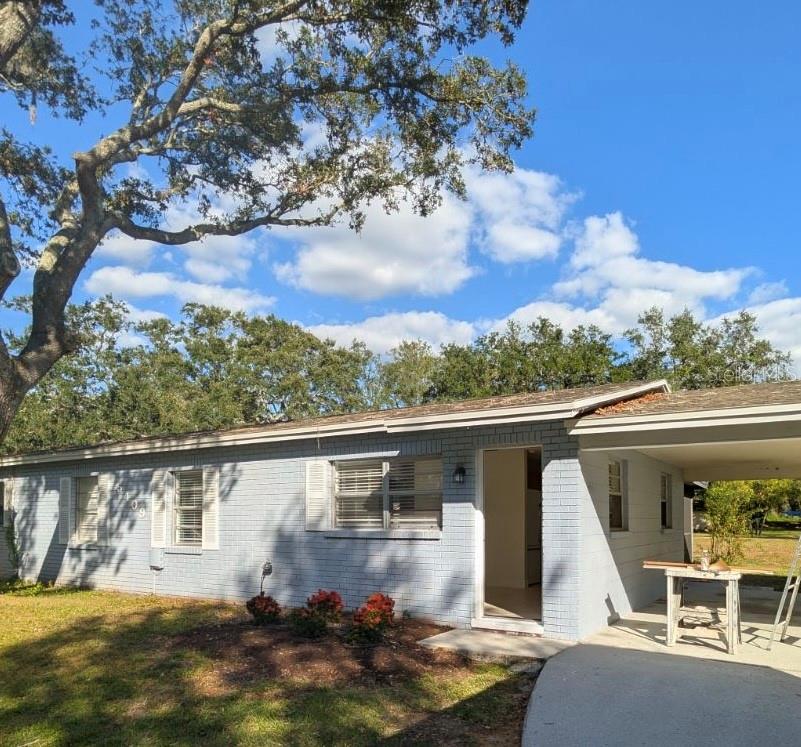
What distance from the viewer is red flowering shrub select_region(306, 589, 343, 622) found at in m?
8.02

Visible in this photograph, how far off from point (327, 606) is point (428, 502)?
1.97 metres

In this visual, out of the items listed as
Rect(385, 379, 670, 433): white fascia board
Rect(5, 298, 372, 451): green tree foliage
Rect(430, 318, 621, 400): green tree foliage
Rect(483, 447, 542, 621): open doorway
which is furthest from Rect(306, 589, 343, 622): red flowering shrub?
Rect(5, 298, 372, 451): green tree foliage

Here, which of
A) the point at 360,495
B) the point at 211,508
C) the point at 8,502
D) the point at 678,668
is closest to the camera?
the point at 678,668

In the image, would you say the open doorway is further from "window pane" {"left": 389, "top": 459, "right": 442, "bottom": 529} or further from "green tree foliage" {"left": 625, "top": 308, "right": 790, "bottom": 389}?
"green tree foliage" {"left": 625, "top": 308, "right": 790, "bottom": 389}

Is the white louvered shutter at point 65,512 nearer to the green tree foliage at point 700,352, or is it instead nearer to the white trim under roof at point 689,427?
the white trim under roof at point 689,427

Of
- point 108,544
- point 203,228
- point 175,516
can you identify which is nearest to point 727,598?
point 175,516

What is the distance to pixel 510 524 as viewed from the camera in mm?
12266

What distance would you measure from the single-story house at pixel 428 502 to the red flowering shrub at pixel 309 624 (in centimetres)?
156

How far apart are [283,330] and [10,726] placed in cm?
2922

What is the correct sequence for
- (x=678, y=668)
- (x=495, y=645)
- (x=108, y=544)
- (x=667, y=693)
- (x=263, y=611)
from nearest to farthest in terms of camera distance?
(x=667, y=693), (x=678, y=668), (x=495, y=645), (x=263, y=611), (x=108, y=544)

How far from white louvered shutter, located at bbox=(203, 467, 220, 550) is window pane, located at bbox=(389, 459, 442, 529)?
3.47 meters

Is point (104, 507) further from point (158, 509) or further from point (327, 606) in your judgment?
point (327, 606)

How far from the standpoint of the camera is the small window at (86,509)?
13.8 meters

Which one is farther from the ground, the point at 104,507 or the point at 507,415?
the point at 507,415
